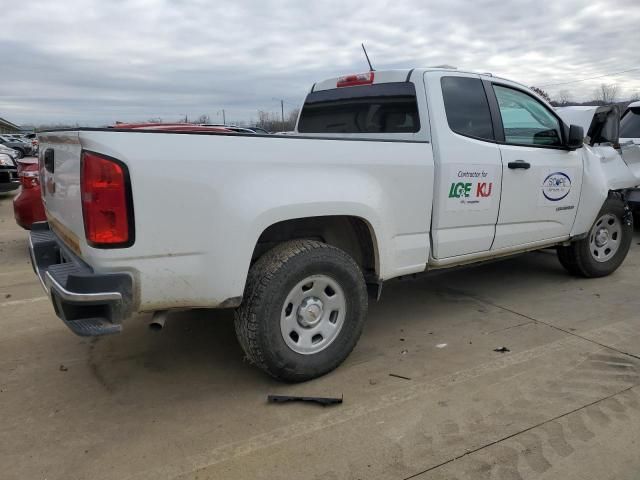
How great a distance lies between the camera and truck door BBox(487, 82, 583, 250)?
432cm

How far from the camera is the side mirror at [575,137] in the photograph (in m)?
4.66

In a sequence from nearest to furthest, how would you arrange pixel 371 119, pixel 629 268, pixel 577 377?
pixel 577 377, pixel 371 119, pixel 629 268

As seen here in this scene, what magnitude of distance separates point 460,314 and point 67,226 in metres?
3.20

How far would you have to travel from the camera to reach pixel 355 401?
123 inches

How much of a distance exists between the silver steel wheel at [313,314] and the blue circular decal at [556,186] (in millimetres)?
2377

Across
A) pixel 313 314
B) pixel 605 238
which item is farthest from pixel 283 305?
pixel 605 238

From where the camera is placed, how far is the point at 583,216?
16.9ft

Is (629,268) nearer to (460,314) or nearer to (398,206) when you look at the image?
(460,314)

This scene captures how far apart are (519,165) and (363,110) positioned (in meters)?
1.36

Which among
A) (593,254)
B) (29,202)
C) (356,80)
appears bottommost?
(593,254)

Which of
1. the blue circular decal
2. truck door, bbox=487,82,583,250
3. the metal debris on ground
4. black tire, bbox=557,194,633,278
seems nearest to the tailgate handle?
the metal debris on ground

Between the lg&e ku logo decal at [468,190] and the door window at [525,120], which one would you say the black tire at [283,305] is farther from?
the door window at [525,120]

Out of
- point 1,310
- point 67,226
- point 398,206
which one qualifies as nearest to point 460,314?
point 398,206

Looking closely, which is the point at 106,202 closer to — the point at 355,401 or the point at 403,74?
the point at 355,401
